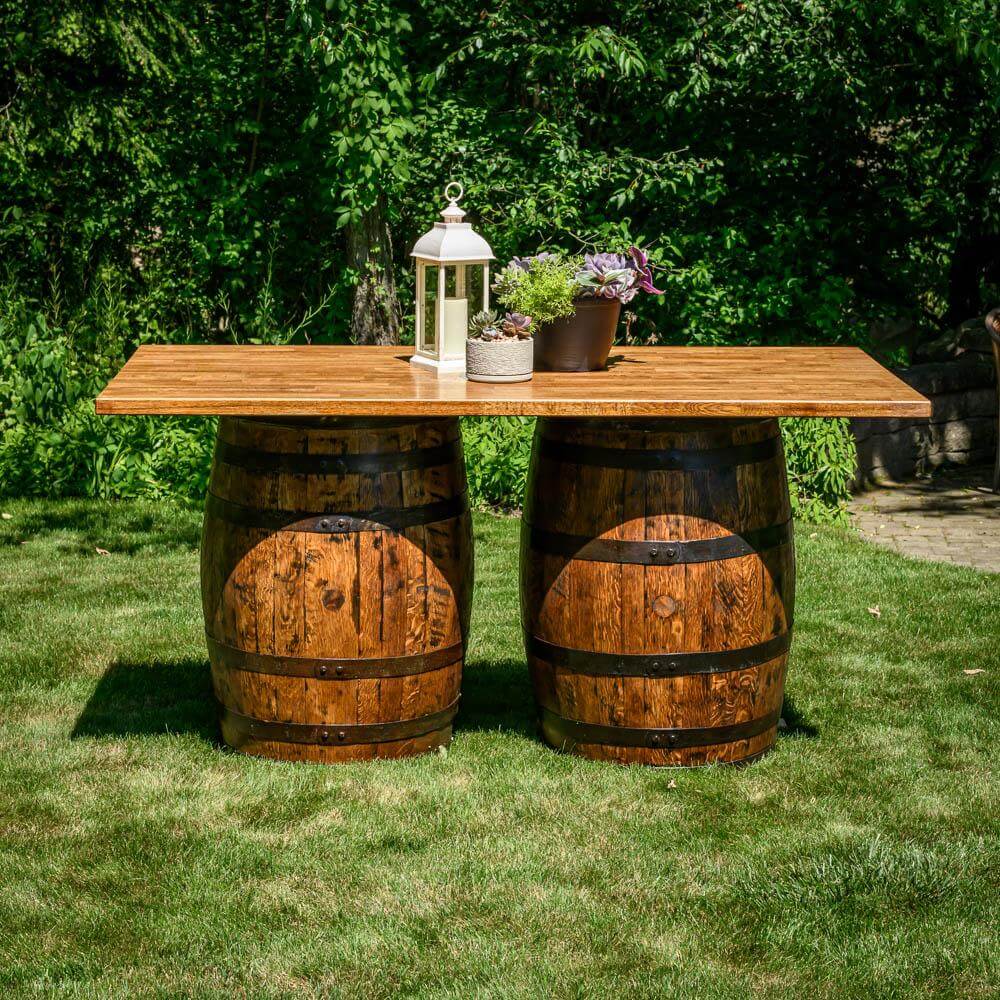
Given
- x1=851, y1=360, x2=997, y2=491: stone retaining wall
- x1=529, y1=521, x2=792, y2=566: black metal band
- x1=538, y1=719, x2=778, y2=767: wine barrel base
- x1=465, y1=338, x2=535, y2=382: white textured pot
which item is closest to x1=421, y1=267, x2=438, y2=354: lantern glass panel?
x1=465, y1=338, x2=535, y2=382: white textured pot

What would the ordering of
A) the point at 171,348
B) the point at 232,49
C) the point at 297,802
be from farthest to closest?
the point at 232,49 → the point at 171,348 → the point at 297,802

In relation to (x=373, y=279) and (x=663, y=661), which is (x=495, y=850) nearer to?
(x=663, y=661)

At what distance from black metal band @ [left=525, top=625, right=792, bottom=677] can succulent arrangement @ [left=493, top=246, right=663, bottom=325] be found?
3.72 ft

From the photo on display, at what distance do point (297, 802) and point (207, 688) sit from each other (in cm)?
117

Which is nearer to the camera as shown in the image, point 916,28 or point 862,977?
point 862,977

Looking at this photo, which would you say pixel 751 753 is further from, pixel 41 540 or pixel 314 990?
pixel 41 540

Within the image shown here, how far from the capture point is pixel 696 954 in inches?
142

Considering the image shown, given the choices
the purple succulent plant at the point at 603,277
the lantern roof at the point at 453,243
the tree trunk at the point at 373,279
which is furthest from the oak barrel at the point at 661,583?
the tree trunk at the point at 373,279

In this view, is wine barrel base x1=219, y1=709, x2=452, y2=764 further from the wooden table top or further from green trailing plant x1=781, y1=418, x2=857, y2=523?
green trailing plant x1=781, y1=418, x2=857, y2=523

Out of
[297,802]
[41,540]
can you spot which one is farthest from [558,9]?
[297,802]

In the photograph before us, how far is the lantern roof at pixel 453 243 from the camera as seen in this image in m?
4.71

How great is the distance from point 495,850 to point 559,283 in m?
1.83

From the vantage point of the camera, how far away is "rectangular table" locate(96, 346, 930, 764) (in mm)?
4473

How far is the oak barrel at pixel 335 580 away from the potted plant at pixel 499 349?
0.77ft
